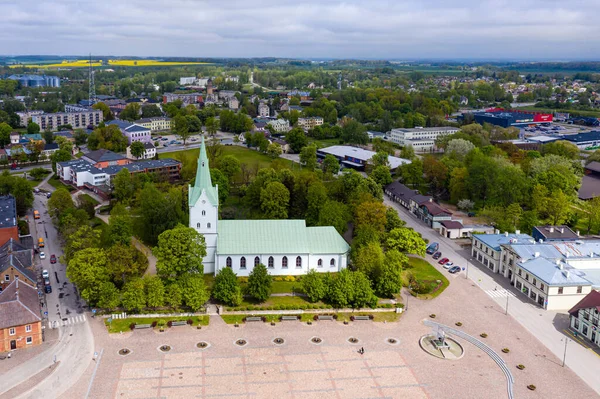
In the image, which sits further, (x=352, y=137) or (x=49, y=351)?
(x=352, y=137)

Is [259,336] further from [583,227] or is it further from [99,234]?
[583,227]

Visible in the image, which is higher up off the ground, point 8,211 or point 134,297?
point 8,211

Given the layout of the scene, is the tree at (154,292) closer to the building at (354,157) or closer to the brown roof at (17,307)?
the brown roof at (17,307)

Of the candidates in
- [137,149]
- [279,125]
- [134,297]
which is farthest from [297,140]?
[134,297]

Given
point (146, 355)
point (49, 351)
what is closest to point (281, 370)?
point (146, 355)

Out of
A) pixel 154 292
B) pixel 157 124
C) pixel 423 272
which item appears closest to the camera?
pixel 154 292

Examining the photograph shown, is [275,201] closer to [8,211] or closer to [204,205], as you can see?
[204,205]

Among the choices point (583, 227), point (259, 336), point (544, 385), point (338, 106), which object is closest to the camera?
point (544, 385)
